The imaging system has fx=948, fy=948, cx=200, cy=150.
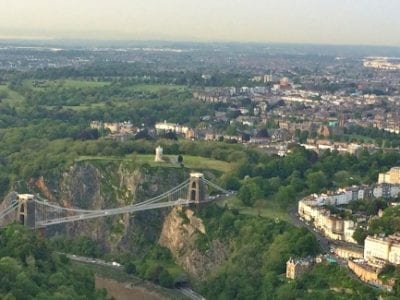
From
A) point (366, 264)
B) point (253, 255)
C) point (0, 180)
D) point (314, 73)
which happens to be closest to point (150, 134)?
point (0, 180)

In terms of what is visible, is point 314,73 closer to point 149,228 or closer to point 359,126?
point 359,126

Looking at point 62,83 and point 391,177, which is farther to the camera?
point 62,83

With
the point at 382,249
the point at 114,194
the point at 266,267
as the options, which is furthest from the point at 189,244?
the point at 382,249

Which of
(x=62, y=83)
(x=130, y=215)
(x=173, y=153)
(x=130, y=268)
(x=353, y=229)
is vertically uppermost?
(x=353, y=229)

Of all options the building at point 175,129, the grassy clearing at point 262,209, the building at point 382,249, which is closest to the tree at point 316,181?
the grassy clearing at point 262,209

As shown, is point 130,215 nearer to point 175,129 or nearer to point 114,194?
point 114,194

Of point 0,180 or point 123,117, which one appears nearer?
point 0,180

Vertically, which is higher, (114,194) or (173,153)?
(173,153)
